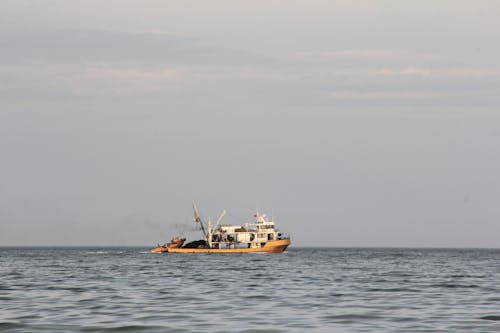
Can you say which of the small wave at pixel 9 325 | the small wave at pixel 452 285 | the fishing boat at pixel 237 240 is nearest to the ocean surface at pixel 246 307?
the small wave at pixel 9 325

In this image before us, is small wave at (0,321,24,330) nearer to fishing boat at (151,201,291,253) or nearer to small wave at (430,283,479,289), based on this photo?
small wave at (430,283,479,289)

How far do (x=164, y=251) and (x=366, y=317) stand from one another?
14690cm

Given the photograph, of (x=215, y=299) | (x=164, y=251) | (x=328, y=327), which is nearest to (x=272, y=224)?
(x=164, y=251)

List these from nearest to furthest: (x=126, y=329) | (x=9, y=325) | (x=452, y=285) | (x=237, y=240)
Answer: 1. (x=126, y=329)
2. (x=9, y=325)
3. (x=452, y=285)
4. (x=237, y=240)

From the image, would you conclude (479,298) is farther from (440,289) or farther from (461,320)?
(461,320)

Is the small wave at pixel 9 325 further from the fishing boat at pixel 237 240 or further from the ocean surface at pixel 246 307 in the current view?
the fishing boat at pixel 237 240

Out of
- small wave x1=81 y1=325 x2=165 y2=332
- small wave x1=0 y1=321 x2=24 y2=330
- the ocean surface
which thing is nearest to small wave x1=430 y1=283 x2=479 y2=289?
the ocean surface

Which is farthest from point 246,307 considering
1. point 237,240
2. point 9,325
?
point 237,240

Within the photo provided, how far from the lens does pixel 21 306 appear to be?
37.8 meters

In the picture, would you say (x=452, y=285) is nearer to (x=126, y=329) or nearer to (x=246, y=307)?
(x=246, y=307)

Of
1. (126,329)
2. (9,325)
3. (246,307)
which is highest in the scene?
(246,307)

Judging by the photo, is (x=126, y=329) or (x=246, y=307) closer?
(x=126, y=329)

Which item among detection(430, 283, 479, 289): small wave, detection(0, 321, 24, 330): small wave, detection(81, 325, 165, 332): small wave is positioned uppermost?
detection(430, 283, 479, 289): small wave

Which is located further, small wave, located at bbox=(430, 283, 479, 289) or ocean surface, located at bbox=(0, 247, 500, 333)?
small wave, located at bbox=(430, 283, 479, 289)
